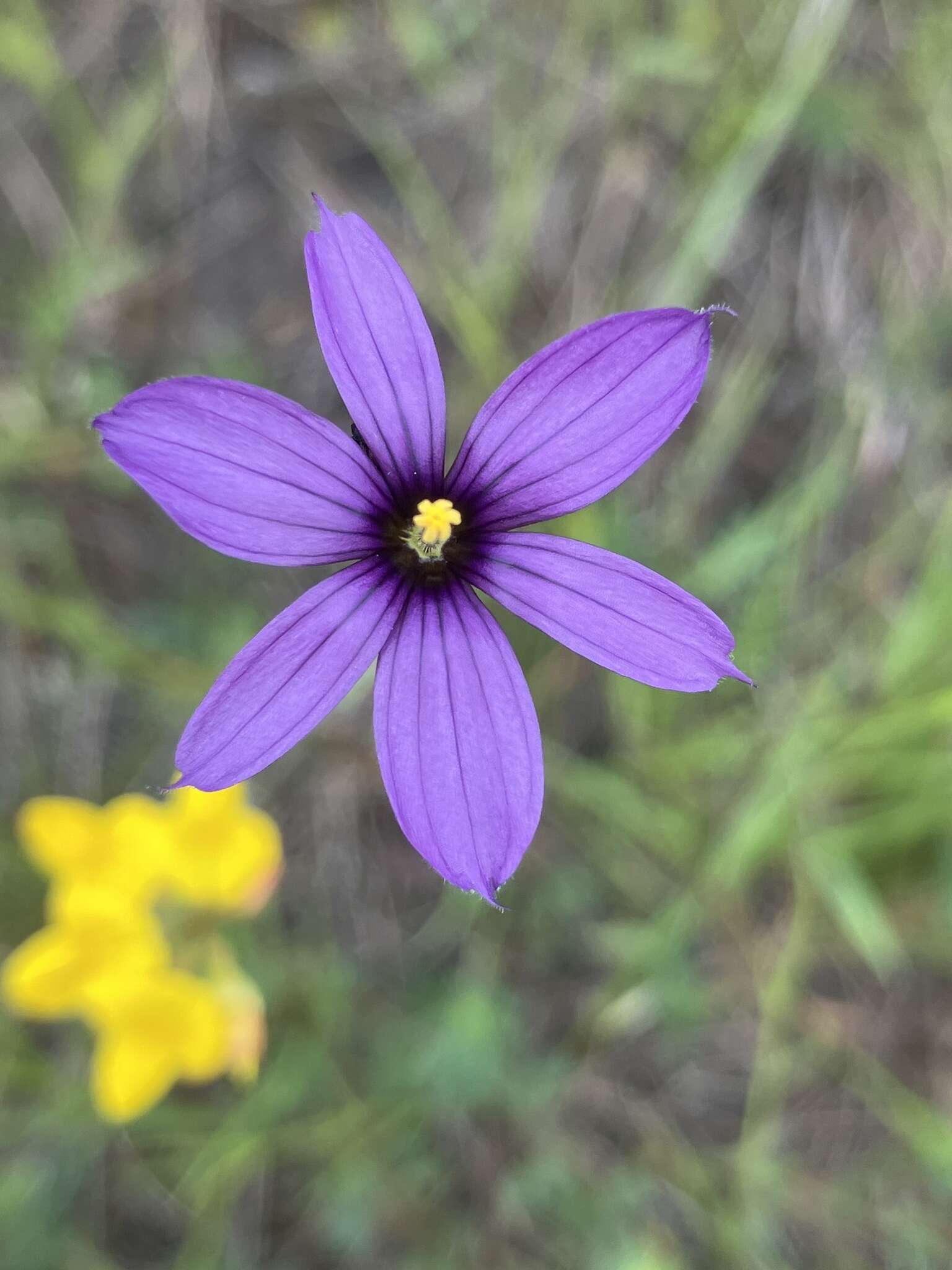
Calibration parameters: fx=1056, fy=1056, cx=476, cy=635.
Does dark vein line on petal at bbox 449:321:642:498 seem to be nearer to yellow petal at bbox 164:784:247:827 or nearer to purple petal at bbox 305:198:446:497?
purple petal at bbox 305:198:446:497

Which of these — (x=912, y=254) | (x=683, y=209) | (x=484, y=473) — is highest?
(x=912, y=254)

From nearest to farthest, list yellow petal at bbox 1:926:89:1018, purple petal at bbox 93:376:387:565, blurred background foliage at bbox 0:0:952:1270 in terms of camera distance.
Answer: purple petal at bbox 93:376:387:565, yellow petal at bbox 1:926:89:1018, blurred background foliage at bbox 0:0:952:1270

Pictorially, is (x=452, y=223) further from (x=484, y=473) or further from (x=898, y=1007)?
(x=898, y=1007)

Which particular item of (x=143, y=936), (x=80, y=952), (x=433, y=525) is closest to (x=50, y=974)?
(x=80, y=952)

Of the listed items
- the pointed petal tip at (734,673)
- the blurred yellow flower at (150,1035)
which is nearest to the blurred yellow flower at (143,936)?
the blurred yellow flower at (150,1035)

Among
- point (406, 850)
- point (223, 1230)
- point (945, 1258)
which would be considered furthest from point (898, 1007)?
point (223, 1230)

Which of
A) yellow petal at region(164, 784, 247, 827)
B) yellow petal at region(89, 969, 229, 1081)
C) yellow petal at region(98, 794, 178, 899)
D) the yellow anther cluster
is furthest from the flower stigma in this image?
yellow petal at region(89, 969, 229, 1081)
